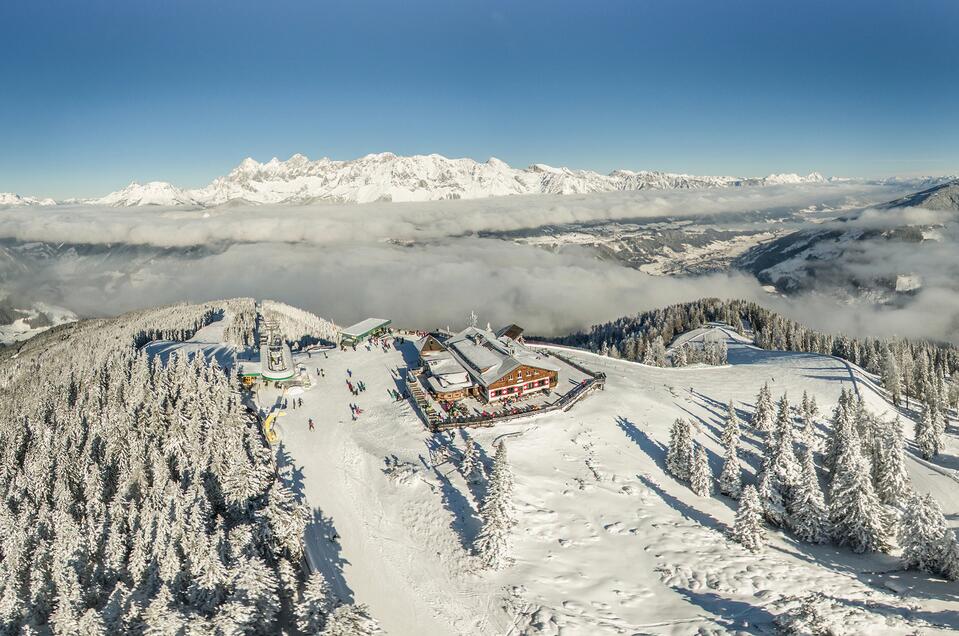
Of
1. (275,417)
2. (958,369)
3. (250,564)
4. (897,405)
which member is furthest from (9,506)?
(958,369)

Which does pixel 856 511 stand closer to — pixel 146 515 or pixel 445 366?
pixel 445 366

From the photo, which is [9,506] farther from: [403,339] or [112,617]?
[403,339]

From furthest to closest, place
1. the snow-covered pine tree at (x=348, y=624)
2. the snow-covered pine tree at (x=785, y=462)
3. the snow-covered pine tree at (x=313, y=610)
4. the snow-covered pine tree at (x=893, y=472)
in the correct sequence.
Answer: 1. the snow-covered pine tree at (x=893, y=472)
2. the snow-covered pine tree at (x=785, y=462)
3. the snow-covered pine tree at (x=313, y=610)
4. the snow-covered pine tree at (x=348, y=624)

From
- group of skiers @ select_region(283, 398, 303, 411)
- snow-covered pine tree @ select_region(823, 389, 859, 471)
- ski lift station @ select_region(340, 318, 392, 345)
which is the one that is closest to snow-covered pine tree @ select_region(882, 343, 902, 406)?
snow-covered pine tree @ select_region(823, 389, 859, 471)

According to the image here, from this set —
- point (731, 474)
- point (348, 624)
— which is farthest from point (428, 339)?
point (348, 624)

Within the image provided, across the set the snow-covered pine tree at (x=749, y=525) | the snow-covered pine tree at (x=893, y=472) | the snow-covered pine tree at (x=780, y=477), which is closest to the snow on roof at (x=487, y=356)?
the snow-covered pine tree at (x=780, y=477)

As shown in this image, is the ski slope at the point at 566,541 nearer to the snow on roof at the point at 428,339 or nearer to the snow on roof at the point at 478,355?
the snow on roof at the point at 478,355
